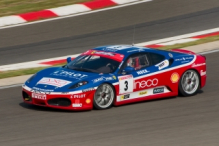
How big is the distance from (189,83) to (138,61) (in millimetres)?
1282

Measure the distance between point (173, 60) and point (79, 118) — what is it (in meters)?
2.61

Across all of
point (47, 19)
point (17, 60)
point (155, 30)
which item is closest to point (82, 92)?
point (17, 60)

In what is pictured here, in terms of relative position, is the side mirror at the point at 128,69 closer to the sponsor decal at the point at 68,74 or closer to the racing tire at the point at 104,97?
the racing tire at the point at 104,97

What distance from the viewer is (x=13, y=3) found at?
20.2 m

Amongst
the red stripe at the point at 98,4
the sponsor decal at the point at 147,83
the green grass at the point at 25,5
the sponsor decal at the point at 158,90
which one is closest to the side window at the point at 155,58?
the sponsor decal at the point at 147,83

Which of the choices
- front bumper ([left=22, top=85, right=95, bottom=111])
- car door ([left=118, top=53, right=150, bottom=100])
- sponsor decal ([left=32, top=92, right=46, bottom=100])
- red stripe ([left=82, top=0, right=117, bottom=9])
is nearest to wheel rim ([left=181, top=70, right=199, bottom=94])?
car door ([left=118, top=53, right=150, bottom=100])

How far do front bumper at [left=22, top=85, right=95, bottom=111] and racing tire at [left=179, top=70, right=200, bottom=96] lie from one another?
2159 millimetres

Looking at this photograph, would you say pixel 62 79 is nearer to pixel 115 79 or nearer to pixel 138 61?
pixel 115 79

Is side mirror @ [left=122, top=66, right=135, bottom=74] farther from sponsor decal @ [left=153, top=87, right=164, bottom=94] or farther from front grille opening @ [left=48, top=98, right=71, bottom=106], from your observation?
front grille opening @ [left=48, top=98, right=71, bottom=106]

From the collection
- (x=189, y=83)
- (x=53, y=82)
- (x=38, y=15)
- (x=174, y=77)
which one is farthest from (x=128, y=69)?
(x=38, y=15)

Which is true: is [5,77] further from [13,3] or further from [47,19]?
[13,3]

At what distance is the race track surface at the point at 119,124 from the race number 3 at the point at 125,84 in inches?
12.5

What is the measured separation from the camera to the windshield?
9.95 m

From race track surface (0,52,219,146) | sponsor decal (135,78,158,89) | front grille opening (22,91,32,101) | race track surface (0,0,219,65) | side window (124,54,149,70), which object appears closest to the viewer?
race track surface (0,52,219,146)
